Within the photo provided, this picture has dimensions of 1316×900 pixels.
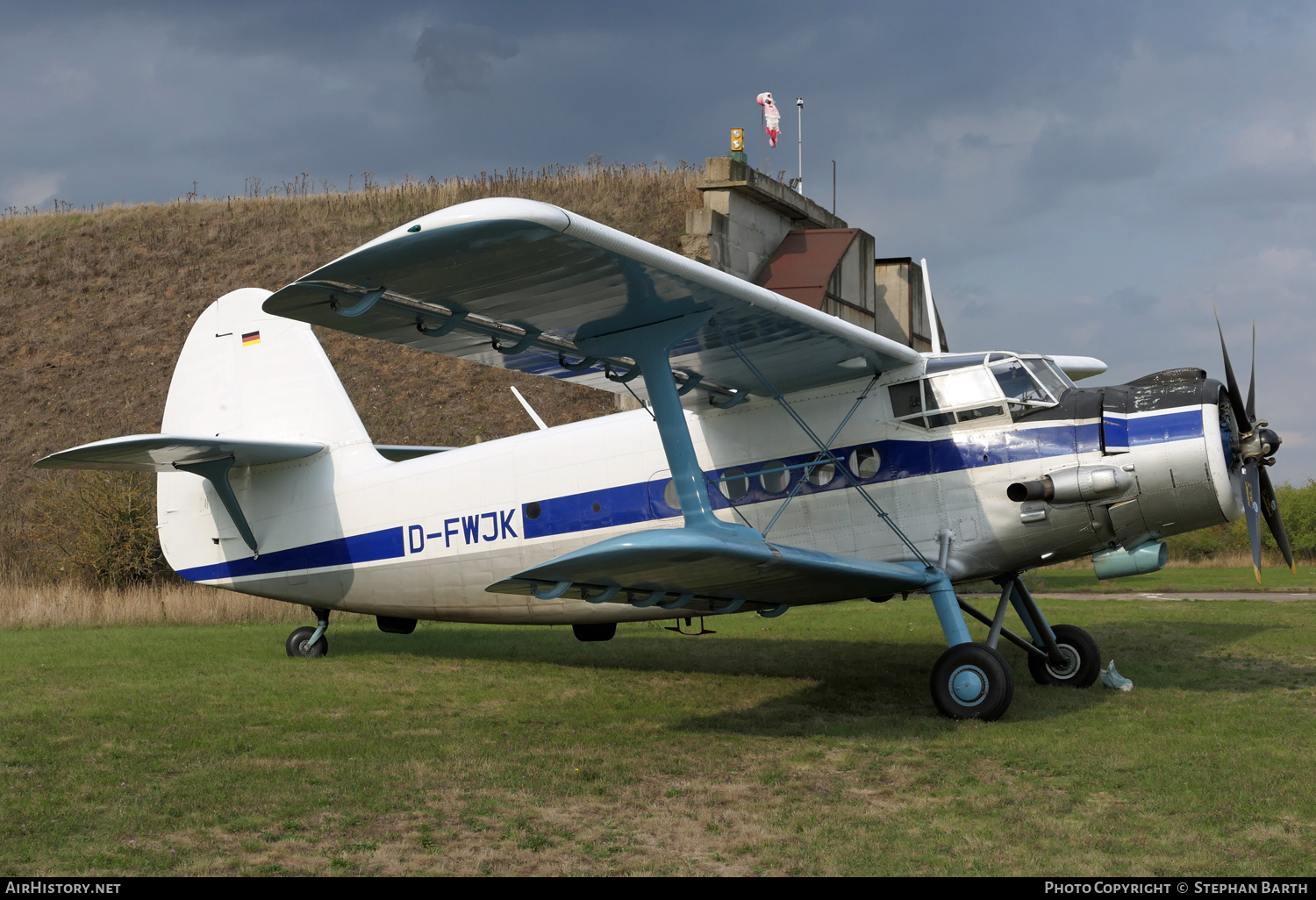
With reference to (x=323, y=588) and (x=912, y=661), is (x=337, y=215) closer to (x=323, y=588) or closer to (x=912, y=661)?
(x=323, y=588)

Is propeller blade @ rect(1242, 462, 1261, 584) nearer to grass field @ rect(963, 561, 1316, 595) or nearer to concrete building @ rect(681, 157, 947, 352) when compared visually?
grass field @ rect(963, 561, 1316, 595)

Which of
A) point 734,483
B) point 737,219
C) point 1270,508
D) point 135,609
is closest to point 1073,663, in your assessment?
point 1270,508

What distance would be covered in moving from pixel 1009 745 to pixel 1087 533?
2.00m

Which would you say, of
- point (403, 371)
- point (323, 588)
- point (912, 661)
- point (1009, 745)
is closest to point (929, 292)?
point (912, 661)

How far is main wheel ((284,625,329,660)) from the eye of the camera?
1193 cm

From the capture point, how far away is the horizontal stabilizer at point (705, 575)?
6.35m

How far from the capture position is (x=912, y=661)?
36.2 feet

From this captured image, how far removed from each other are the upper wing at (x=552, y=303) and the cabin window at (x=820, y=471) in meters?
0.68

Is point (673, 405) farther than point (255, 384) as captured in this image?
No

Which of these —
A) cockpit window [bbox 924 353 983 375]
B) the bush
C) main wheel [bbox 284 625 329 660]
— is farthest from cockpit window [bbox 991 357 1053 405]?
the bush

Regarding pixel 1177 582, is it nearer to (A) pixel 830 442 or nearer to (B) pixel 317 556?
(A) pixel 830 442

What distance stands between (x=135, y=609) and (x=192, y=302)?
2186 centimetres

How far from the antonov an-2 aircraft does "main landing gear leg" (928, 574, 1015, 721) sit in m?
0.02

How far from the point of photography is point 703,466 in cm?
912
